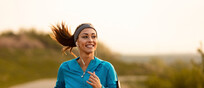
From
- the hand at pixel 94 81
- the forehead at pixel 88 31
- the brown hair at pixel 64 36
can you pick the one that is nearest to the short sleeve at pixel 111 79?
the hand at pixel 94 81

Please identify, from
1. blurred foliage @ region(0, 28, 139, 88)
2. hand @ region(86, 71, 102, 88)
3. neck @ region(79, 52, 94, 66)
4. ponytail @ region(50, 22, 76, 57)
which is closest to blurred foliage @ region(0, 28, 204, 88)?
blurred foliage @ region(0, 28, 139, 88)

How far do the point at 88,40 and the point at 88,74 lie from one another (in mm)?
429

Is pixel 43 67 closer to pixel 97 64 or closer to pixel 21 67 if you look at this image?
pixel 21 67

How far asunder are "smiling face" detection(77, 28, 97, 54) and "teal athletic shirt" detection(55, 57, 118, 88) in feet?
0.56

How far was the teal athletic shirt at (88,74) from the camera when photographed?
382 centimetres

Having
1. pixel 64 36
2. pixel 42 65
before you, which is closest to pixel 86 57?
pixel 64 36

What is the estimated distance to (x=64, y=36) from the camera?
4652 mm

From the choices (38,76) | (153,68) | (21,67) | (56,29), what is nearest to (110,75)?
(56,29)

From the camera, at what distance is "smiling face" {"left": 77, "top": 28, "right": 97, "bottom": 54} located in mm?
3895

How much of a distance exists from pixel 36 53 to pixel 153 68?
44.7 ft

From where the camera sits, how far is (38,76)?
23938 millimetres

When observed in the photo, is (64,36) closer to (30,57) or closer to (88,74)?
(88,74)

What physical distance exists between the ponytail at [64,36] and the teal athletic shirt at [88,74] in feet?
1.75

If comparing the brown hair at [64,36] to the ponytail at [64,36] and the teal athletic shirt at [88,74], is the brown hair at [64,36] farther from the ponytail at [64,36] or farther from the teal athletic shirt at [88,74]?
the teal athletic shirt at [88,74]
